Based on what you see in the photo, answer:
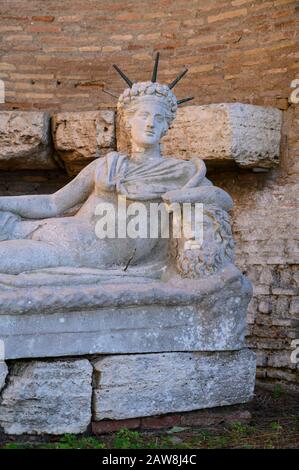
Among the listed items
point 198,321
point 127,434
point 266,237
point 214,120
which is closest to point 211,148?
point 214,120

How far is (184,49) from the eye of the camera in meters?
6.52

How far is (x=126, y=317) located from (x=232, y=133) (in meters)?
2.53

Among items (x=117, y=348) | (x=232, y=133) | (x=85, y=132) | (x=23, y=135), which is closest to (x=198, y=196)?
(x=117, y=348)

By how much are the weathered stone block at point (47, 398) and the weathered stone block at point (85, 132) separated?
2.86m

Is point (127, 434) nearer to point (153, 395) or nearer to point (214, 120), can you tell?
point (153, 395)

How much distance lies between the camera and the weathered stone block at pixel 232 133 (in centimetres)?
598

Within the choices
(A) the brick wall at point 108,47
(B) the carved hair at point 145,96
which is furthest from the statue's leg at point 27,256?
(A) the brick wall at point 108,47

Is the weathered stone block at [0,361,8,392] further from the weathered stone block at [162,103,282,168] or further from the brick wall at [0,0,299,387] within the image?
the weathered stone block at [162,103,282,168]

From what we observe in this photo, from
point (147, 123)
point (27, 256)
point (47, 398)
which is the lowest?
point (47, 398)

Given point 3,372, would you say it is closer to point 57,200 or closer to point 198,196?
point 57,200

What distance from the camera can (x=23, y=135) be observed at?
625 cm

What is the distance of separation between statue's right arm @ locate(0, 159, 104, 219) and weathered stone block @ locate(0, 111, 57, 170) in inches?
75.9

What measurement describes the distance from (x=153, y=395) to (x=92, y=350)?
414 millimetres

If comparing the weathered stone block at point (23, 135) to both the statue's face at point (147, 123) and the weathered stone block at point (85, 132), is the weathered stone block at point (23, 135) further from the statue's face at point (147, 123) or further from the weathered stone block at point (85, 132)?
the statue's face at point (147, 123)
